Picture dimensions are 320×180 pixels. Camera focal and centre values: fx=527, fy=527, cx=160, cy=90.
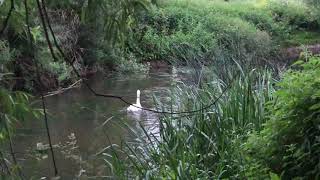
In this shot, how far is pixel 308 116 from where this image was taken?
2562mm

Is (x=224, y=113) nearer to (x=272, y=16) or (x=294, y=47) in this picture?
(x=294, y=47)

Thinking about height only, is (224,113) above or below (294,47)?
above

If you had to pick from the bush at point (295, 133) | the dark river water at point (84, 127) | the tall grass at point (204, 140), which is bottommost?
the dark river water at point (84, 127)

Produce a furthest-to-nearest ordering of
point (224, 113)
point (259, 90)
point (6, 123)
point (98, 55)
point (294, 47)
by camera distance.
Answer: point (294, 47), point (98, 55), point (259, 90), point (224, 113), point (6, 123)

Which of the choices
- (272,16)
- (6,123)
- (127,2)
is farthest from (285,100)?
(272,16)

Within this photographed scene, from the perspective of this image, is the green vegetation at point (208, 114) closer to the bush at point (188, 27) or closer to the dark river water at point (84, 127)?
the dark river water at point (84, 127)

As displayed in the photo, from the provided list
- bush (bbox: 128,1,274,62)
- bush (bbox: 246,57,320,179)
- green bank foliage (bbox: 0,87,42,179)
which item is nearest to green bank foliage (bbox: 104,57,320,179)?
bush (bbox: 246,57,320,179)

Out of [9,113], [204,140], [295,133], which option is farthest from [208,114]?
[9,113]

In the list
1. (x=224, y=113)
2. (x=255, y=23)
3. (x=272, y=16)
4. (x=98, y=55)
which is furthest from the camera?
(x=272, y=16)

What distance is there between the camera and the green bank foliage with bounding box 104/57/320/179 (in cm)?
261

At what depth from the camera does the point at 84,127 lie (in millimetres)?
9750

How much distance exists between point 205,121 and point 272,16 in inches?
813

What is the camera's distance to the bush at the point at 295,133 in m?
2.53

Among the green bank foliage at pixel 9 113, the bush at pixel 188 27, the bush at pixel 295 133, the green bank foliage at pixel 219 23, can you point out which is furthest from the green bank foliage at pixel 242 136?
the bush at pixel 188 27
